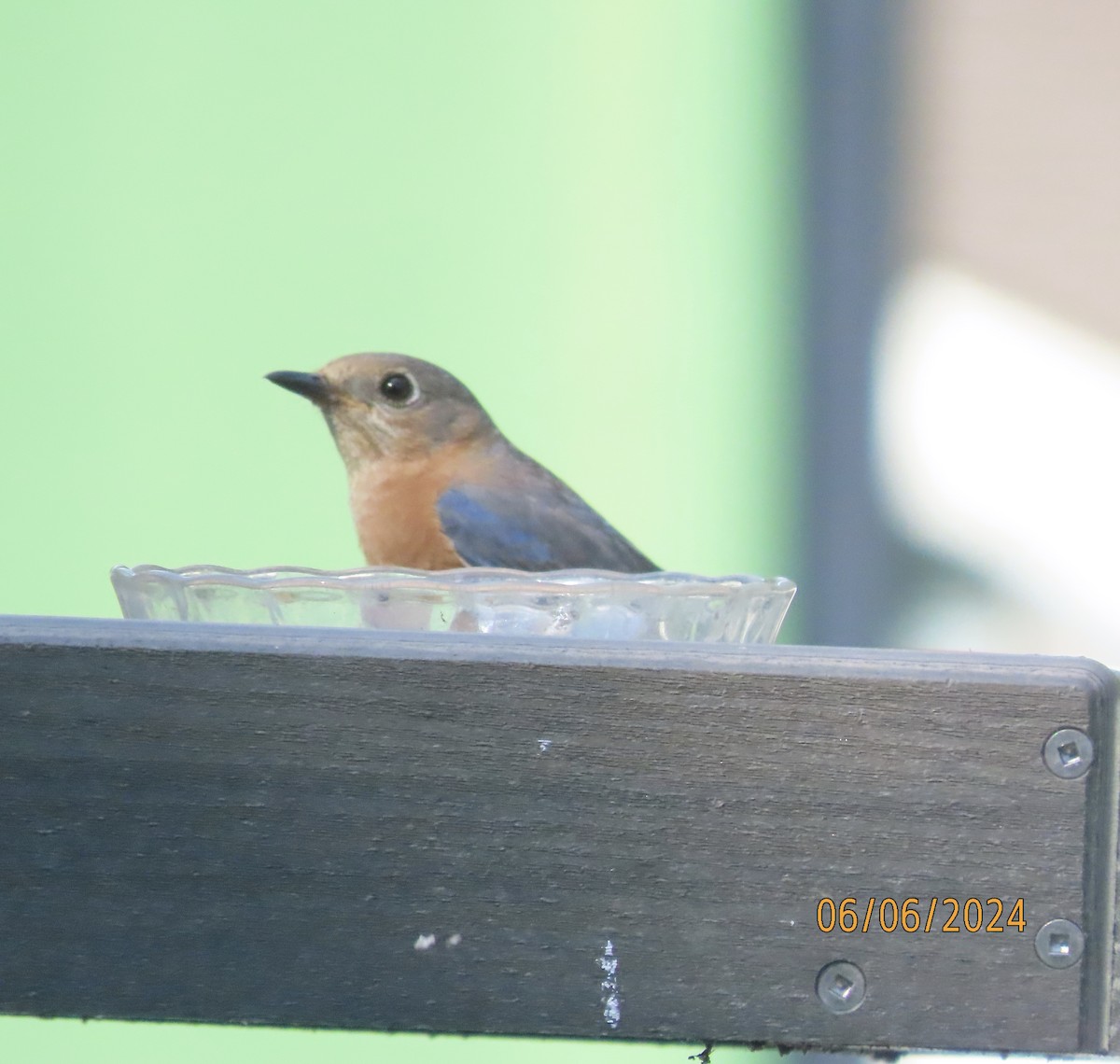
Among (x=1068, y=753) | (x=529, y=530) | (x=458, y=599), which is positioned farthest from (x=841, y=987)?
(x=529, y=530)

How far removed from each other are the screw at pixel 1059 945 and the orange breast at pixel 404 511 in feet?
4.20

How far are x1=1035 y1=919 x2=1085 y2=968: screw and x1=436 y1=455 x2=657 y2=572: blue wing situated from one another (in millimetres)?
1155

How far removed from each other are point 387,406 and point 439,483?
0.63ft

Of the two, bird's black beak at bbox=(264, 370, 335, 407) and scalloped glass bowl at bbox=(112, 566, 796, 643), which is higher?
scalloped glass bowl at bbox=(112, 566, 796, 643)

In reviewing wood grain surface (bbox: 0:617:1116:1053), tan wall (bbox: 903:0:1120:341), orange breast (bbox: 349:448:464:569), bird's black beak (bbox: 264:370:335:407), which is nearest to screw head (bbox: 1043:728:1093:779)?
wood grain surface (bbox: 0:617:1116:1053)

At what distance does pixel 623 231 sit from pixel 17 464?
1.22 meters

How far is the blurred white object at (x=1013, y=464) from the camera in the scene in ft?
10.3

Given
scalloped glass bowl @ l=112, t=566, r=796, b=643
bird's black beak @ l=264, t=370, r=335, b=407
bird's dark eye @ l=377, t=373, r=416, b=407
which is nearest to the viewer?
scalloped glass bowl @ l=112, t=566, r=796, b=643

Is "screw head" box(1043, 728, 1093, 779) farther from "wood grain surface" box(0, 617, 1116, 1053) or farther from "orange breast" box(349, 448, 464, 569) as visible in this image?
"orange breast" box(349, 448, 464, 569)

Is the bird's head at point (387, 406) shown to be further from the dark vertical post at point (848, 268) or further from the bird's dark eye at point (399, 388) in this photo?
the dark vertical post at point (848, 268)

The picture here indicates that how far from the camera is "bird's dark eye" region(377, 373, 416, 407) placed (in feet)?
7.57

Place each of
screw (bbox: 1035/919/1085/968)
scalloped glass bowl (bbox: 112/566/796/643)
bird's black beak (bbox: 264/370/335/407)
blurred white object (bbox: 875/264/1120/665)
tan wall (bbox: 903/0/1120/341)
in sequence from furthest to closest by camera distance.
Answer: tan wall (bbox: 903/0/1120/341)
blurred white object (bbox: 875/264/1120/665)
bird's black beak (bbox: 264/370/335/407)
scalloped glass bowl (bbox: 112/566/796/643)
screw (bbox: 1035/919/1085/968)
